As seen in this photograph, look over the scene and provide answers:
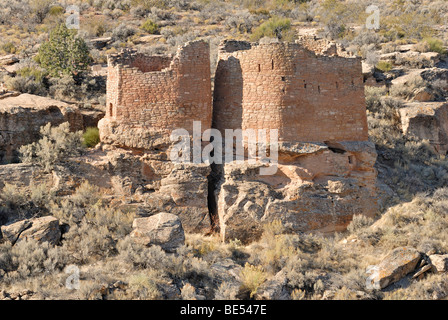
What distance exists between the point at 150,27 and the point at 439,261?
2218cm

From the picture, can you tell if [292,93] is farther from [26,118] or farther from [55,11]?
[55,11]

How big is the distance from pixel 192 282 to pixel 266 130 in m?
4.39

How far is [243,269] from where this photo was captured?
9867 mm

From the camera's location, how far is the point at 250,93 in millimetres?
11891

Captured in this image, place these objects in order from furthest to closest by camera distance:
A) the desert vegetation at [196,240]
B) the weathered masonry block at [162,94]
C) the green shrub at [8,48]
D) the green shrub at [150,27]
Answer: the green shrub at [150,27] → the green shrub at [8,48] → the weathered masonry block at [162,94] → the desert vegetation at [196,240]

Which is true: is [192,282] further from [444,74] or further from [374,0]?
[374,0]

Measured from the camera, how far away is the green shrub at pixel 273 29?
89.5 ft

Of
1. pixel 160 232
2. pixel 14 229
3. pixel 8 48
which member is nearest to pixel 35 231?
pixel 14 229

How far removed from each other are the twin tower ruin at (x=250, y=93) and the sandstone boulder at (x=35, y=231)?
272cm

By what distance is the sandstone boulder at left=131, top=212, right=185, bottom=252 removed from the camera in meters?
9.98

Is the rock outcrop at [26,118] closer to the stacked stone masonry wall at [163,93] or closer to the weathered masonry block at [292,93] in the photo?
the stacked stone masonry wall at [163,93]

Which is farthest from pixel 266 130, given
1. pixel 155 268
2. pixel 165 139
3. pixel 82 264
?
pixel 82 264

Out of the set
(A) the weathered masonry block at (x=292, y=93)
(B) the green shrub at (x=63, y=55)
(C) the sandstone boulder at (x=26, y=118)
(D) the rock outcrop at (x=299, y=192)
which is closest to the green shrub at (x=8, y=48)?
(B) the green shrub at (x=63, y=55)

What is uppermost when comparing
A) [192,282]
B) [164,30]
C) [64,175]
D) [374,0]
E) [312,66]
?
[374,0]
